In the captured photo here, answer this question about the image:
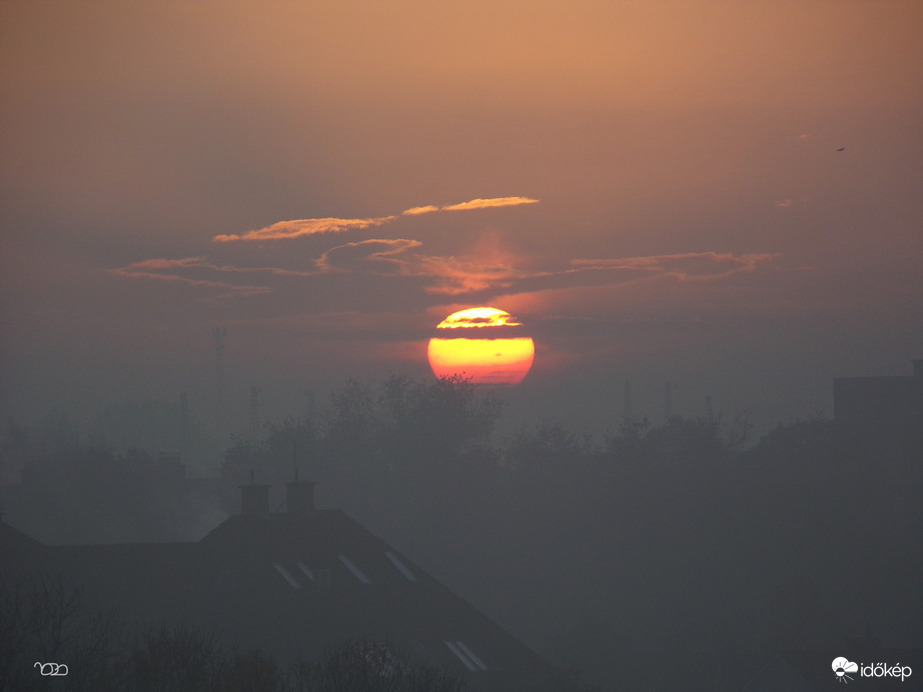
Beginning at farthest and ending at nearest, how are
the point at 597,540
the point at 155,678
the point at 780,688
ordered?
the point at 597,540 < the point at 780,688 < the point at 155,678

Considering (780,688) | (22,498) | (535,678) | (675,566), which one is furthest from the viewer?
(22,498)

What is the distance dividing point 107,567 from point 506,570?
51.4 meters

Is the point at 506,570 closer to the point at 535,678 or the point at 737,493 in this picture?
the point at 737,493

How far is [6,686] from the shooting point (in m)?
20.0

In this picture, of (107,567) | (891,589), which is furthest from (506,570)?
(107,567)

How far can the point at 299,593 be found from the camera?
38.9 meters

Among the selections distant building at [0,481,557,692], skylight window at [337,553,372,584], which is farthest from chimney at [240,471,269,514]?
skylight window at [337,553,372,584]

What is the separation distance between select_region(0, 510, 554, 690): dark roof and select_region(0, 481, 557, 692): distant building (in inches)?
1.8

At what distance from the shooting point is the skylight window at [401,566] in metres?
42.9

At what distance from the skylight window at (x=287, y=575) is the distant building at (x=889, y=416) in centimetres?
7174

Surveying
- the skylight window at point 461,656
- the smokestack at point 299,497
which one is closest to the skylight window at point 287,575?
the smokestack at point 299,497

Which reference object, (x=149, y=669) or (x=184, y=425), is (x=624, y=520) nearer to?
(x=149, y=669)

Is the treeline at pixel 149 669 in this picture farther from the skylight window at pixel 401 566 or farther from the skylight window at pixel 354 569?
the skylight window at pixel 401 566

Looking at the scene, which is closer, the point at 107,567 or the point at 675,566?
the point at 107,567
